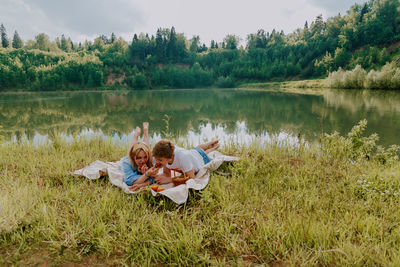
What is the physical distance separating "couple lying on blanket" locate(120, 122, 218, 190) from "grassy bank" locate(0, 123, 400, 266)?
383 millimetres

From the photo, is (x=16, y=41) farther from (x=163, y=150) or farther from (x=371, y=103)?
(x=371, y=103)

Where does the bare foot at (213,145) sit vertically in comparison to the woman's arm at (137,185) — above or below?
above

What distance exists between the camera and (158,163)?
126 inches

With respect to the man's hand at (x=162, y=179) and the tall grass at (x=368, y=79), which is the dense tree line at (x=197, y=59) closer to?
the tall grass at (x=368, y=79)

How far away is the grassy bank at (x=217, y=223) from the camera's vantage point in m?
1.94

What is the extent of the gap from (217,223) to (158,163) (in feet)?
4.26

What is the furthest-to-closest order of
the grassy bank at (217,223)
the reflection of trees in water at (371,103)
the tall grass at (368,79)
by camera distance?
1. the tall grass at (368,79)
2. the reflection of trees in water at (371,103)
3. the grassy bank at (217,223)

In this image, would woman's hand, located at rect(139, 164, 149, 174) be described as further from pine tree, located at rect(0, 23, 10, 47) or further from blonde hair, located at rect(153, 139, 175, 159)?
pine tree, located at rect(0, 23, 10, 47)

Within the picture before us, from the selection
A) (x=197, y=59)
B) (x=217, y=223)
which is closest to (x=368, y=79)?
(x=217, y=223)

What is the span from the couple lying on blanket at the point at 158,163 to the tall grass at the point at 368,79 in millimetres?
32146

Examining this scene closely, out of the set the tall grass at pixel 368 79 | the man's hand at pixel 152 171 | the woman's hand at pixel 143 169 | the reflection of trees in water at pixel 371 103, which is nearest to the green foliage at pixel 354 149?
the man's hand at pixel 152 171

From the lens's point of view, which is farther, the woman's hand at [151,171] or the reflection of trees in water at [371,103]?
the reflection of trees in water at [371,103]

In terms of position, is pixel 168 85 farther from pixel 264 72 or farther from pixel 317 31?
pixel 317 31

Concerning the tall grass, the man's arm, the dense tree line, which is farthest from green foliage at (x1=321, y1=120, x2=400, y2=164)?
the dense tree line
